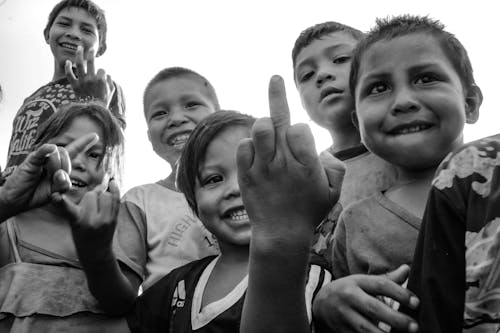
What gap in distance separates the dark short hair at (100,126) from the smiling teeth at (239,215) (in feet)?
2.52

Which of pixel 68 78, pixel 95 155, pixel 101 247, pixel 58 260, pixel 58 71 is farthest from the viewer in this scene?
pixel 58 71

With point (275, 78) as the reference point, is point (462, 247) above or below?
below

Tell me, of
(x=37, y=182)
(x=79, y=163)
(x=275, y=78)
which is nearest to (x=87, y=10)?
(x=79, y=163)

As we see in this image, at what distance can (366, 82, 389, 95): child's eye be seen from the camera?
1780mm

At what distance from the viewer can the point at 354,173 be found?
2.29 meters

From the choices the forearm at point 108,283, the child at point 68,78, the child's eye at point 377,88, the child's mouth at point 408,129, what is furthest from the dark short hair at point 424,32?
the child at point 68,78

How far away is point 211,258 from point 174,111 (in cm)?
107

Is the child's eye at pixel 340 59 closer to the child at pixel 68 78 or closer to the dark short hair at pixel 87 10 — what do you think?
the child at pixel 68 78

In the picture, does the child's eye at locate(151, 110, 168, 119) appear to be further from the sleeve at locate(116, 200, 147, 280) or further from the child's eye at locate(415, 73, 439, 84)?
the child's eye at locate(415, 73, 439, 84)

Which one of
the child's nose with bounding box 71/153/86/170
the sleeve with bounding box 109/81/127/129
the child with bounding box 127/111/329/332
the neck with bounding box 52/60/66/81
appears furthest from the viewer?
the neck with bounding box 52/60/66/81

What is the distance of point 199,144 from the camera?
191cm

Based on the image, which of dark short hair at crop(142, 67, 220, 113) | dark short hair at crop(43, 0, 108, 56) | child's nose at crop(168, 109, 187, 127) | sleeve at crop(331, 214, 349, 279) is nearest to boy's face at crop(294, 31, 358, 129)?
dark short hair at crop(142, 67, 220, 113)

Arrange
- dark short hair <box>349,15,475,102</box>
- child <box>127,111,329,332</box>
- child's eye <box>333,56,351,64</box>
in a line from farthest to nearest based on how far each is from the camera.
Answer: child's eye <box>333,56,351,64</box> < dark short hair <box>349,15,475,102</box> < child <box>127,111,329,332</box>

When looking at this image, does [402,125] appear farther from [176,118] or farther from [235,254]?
[176,118]
